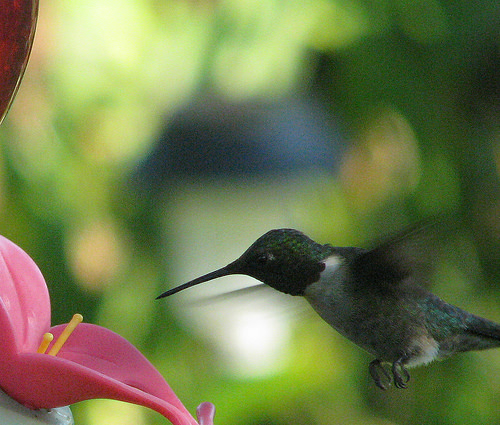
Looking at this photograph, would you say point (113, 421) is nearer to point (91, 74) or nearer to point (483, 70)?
point (91, 74)

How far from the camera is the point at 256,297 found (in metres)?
1.39

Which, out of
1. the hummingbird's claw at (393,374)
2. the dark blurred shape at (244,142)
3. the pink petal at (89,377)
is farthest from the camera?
the dark blurred shape at (244,142)

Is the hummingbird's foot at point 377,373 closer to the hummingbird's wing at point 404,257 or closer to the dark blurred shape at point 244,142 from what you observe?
the hummingbird's wing at point 404,257

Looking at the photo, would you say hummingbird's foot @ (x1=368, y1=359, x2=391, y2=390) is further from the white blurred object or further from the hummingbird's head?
the white blurred object

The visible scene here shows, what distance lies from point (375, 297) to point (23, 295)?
693 mm

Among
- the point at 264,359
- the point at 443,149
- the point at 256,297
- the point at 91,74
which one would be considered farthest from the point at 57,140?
the point at 256,297

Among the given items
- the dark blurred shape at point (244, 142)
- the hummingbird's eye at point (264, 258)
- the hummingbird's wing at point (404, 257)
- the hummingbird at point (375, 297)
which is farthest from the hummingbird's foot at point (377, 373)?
the dark blurred shape at point (244, 142)

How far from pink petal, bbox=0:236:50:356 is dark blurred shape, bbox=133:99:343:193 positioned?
1.85 meters

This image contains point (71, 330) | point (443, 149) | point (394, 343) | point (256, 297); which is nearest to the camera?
point (71, 330)

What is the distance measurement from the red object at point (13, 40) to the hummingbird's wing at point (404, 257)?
0.65 m

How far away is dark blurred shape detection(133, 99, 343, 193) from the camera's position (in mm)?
3129

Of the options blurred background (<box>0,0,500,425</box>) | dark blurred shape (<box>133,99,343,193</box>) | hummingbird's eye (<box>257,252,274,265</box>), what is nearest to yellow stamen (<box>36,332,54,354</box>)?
hummingbird's eye (<box>257,252,274,265</box>)

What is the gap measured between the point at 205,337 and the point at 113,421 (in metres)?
0.42

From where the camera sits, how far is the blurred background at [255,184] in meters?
2.72
